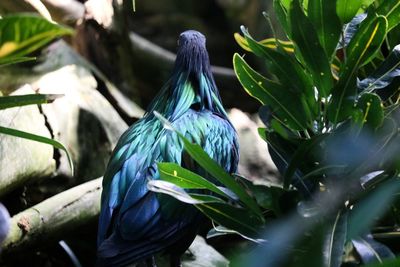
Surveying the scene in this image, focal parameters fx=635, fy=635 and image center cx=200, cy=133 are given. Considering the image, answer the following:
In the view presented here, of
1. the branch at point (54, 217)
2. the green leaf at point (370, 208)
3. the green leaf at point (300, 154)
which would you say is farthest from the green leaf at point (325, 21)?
the branch at point (54, 217)

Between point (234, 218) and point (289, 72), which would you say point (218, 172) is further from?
point (289, 72)

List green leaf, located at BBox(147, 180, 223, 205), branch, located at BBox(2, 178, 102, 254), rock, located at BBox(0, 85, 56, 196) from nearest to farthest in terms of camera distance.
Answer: green leaf, located at BBox(147, 180, 223, 205)
branch, located at BBox(2, 178, 102, 254)
rock, located at BBox(0, 85, 56, 196)

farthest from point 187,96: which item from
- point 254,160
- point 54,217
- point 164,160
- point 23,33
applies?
point 254,160

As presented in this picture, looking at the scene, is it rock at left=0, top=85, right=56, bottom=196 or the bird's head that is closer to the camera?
the bird's head

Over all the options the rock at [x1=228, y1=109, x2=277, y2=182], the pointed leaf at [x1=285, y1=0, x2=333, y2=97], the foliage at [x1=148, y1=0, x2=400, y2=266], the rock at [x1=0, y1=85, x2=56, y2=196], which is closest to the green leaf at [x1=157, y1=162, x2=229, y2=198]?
the foliage at [x1=148, y1=0, x2=400, y2=266]

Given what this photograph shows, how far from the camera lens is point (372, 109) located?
57.3 inches

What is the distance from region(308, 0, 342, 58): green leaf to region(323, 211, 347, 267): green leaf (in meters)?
0.42

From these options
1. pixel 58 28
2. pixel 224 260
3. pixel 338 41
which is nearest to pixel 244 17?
pixel 224 260

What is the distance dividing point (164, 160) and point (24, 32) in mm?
934

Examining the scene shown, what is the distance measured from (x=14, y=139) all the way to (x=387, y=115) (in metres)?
1.30

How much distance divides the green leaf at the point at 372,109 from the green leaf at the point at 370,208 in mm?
144

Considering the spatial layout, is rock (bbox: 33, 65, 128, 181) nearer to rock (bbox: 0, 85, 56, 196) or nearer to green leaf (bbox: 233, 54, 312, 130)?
rock (bbox: 0, 85, 56, 196)

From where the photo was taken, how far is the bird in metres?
1.66

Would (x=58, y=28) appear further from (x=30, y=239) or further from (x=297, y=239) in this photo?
(x=30, y=239)
